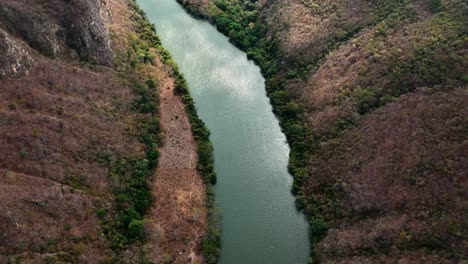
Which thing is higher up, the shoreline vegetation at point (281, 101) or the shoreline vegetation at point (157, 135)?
the shoreline vegetation at point (281, 101)

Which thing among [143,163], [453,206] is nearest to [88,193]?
[143,163]

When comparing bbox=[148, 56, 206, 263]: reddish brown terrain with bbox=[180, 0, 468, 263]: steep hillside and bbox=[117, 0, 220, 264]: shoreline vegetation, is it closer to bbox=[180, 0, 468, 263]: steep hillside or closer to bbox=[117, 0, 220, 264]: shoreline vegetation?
bbox=[117, 0, 220, 264]: shoreline vegetation

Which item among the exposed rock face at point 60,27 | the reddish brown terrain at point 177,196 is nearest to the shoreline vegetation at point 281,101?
the reddish brown terrain at point 177,196

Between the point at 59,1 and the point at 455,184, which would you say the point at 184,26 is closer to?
the point at 59,1

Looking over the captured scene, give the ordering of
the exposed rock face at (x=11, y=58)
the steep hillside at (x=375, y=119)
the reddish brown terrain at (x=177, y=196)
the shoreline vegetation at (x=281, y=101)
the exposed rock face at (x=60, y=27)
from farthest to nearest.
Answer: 1. the exposed rock face at (x=60, y=27)
2. the shoreline vegetation at (x=281, y=101)
3. the exposed rock face at (x=11, y=58)
4. the reddish brown terrain at (x=177, y=196)
5. the steep hillside at (x=375, y=119)

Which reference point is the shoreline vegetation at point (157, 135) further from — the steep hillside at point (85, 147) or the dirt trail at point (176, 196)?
the dirt trail at point (176, 196)
